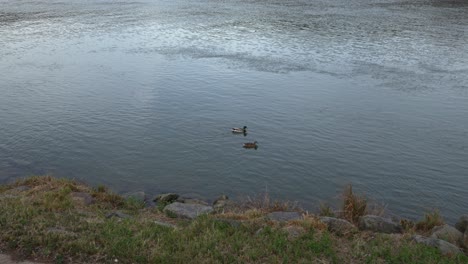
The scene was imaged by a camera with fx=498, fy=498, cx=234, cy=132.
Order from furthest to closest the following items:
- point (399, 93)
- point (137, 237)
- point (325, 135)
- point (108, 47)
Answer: point (108, 47), point (399, 93), point (325, 135), point (137, 237)

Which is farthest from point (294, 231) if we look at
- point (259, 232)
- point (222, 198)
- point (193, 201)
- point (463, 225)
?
point (222, 198)

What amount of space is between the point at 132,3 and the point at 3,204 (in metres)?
63.3

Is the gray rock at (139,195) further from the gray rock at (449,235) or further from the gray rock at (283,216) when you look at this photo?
the gray rock at (449,235)

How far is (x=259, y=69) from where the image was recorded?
3225 cm

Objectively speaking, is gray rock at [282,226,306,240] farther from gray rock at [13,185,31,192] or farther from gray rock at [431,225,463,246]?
gray rock at [13,185,31,192]

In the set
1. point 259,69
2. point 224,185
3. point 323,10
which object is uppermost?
point 323,10

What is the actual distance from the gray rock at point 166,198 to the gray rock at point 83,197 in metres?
2.31

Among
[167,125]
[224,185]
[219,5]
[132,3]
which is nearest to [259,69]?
[167,125]

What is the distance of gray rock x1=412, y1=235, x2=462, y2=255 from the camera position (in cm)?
988

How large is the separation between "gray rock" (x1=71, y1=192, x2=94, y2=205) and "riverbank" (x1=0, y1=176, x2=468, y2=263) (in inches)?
31.6

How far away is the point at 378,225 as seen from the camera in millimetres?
11820

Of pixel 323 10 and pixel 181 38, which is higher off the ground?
pixel 323 10

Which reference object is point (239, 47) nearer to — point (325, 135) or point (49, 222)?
point (325, 135)

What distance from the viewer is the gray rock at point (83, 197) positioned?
13260mm
